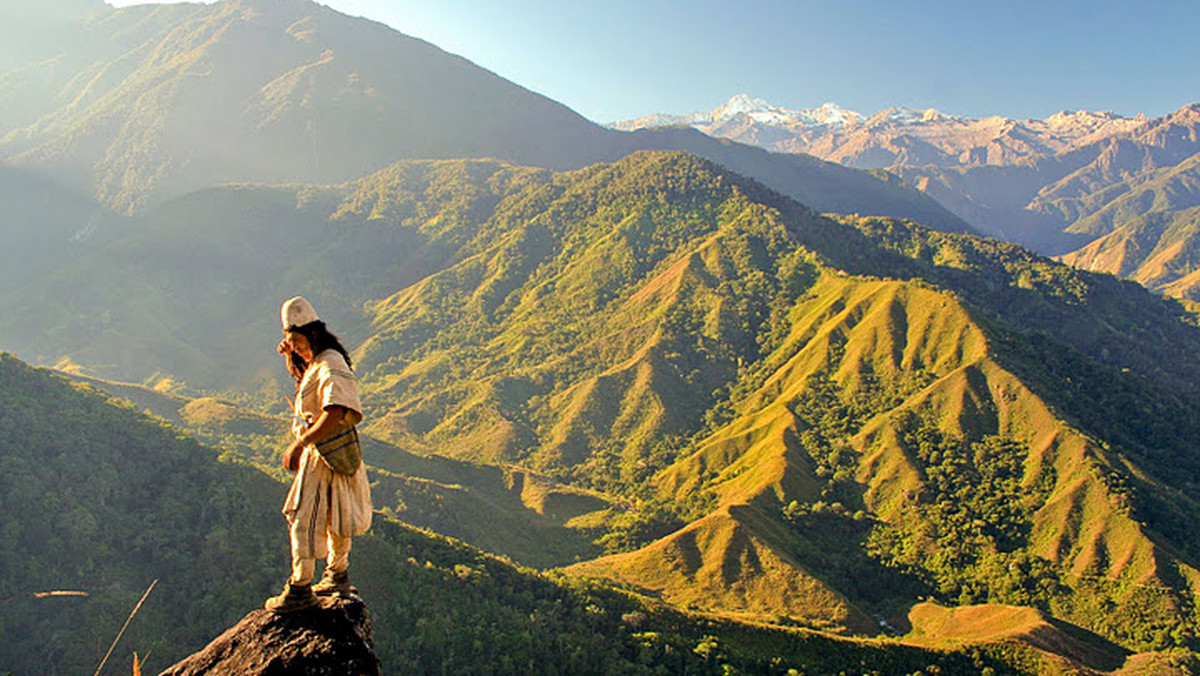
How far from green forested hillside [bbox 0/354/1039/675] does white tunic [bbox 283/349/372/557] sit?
43111mm

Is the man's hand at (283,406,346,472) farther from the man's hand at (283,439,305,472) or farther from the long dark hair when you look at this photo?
the long dark hair

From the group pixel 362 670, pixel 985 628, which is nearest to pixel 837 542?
pixel 985 628

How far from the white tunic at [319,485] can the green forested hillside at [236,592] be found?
43.1 metres

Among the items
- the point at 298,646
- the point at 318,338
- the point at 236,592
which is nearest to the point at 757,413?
the point at 236,592

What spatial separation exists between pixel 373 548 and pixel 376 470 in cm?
4225

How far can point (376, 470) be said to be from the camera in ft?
308

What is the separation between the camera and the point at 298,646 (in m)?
8.72

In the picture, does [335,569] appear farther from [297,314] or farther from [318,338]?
[297,314]

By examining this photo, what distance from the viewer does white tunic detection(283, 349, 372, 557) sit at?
8.97m

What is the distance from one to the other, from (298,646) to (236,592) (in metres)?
49.1

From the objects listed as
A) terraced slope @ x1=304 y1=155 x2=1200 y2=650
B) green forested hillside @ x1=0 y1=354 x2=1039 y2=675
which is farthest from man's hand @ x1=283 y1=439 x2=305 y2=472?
A: terraced slope @ x1=304 y1=155 x2=1200 y2=650

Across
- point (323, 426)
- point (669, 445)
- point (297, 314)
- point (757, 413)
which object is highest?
point (297, 314)

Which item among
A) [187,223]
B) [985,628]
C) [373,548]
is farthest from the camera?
[187,223]

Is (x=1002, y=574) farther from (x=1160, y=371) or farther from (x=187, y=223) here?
(x=187, y=223)
